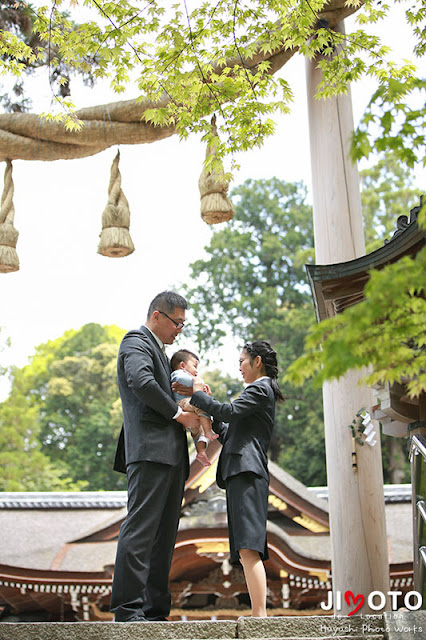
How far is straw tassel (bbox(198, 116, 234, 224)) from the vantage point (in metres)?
4.64

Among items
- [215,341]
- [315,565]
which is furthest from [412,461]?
[215,341]

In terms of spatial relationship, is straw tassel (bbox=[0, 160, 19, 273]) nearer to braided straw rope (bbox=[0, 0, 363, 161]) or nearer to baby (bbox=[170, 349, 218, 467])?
braided straw rope (bbox=[0, 0, 363, 161])

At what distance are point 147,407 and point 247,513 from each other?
65 cm

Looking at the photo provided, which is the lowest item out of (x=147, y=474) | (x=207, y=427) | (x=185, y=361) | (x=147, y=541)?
(x=147, y=541)

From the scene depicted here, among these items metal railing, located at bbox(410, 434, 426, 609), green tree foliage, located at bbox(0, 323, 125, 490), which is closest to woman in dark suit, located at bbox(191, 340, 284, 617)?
metal railing, located at bbox(410, 434, 426, 609)

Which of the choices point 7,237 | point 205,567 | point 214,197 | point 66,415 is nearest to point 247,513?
point 214,197

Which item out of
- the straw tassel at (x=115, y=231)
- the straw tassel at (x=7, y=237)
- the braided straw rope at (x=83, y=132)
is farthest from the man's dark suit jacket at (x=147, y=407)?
the braided straw rope at (x=83, y=132)

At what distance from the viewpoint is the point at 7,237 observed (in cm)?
519

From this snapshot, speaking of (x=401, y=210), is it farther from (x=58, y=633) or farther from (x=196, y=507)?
(x=58, y=633)

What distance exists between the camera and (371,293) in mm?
1953

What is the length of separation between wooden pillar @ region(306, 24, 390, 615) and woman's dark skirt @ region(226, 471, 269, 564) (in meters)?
1.14

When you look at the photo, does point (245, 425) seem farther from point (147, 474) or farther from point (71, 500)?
point (71, 500)

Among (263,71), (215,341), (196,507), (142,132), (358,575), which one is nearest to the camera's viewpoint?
(358,575)

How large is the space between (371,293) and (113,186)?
11.6 ft
